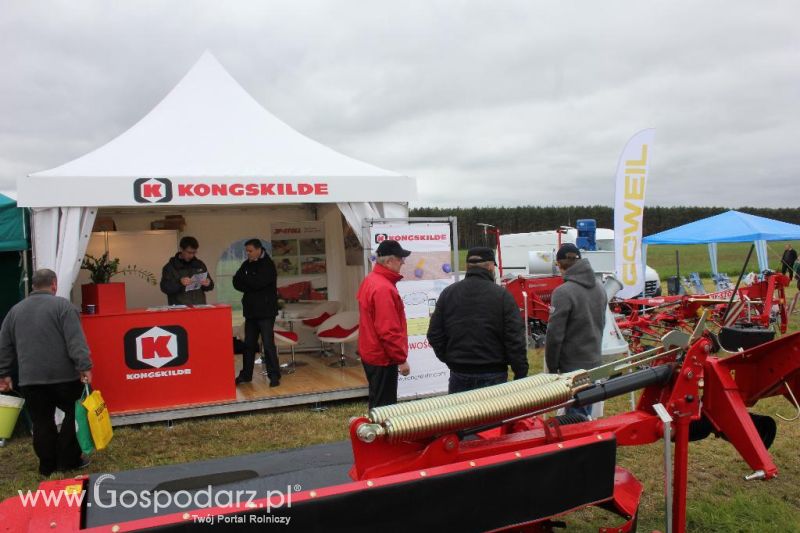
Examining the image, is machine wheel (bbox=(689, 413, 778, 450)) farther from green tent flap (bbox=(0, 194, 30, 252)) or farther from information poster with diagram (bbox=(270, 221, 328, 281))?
information poster with diagram (bbox=(270, 221, 328, 281))

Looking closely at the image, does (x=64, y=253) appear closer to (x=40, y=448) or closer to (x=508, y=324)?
(x=40, y=448)

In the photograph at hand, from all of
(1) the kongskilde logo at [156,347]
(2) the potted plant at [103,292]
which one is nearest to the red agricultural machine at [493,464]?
(1) the kongskilde logo at [156,347]

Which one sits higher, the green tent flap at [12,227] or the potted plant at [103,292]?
the green tent flap at [12,227]

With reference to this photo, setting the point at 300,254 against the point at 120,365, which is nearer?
the point at 120,365

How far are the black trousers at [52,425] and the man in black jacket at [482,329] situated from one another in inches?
115

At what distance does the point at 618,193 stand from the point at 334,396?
542 cm

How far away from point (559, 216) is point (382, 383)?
44140 mm

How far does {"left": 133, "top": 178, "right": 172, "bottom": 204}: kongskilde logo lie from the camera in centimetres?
561

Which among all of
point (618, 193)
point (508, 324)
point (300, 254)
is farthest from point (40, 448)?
point (618, 193)

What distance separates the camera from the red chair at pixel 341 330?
7.77 m

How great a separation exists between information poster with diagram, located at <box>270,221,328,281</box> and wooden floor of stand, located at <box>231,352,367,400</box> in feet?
5.19

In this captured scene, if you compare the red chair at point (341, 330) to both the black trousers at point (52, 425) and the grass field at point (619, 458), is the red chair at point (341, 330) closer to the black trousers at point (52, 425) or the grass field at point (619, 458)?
the grass field at point (619, 458)

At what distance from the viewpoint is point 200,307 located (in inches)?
239

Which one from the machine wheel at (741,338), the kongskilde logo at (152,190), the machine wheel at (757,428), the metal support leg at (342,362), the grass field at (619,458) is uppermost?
the kongskilde logo at (152,190)
